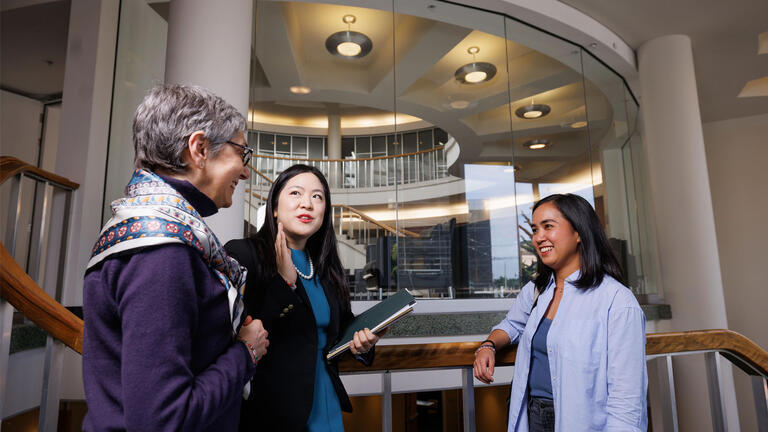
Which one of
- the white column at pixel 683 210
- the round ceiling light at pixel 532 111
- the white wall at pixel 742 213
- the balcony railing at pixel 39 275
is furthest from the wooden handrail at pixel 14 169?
the white wall at pixel 742 213

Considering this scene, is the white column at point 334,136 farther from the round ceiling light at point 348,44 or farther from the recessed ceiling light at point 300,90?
the round ceiling light at point 348,44

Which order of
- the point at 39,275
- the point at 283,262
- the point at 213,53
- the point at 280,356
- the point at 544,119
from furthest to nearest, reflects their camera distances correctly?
1. the point at 544,119
2. the point at 39,275
3. the point at 213,53
4. the point at 283,262
5. the point at 280,356

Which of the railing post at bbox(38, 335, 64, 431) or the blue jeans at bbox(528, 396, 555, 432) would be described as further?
the blue jeans at bbox(528, 396, 555, 432)

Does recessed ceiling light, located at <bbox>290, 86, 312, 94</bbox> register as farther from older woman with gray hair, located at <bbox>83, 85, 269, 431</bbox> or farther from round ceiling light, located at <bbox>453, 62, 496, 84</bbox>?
older woman with gray hair, located at <bbox>83, 85, 269, 431</bbox>

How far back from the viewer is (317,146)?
4.37 metres

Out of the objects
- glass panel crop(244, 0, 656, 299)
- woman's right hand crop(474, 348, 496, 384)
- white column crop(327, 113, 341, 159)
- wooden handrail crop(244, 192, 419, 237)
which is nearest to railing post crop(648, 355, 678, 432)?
woman's right hand crop(474, 348, 496, 384)

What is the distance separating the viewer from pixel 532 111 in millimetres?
4645

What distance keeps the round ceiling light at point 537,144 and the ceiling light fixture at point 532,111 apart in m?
0.24

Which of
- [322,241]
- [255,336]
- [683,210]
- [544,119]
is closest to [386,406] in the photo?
[255,336]

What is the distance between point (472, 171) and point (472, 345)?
3.24 m

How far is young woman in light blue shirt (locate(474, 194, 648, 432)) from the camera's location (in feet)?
4.06

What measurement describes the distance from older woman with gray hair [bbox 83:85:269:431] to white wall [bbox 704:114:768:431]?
7.82 m

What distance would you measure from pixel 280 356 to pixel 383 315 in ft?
0.92

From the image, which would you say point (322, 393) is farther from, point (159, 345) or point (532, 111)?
point (532, 111)
